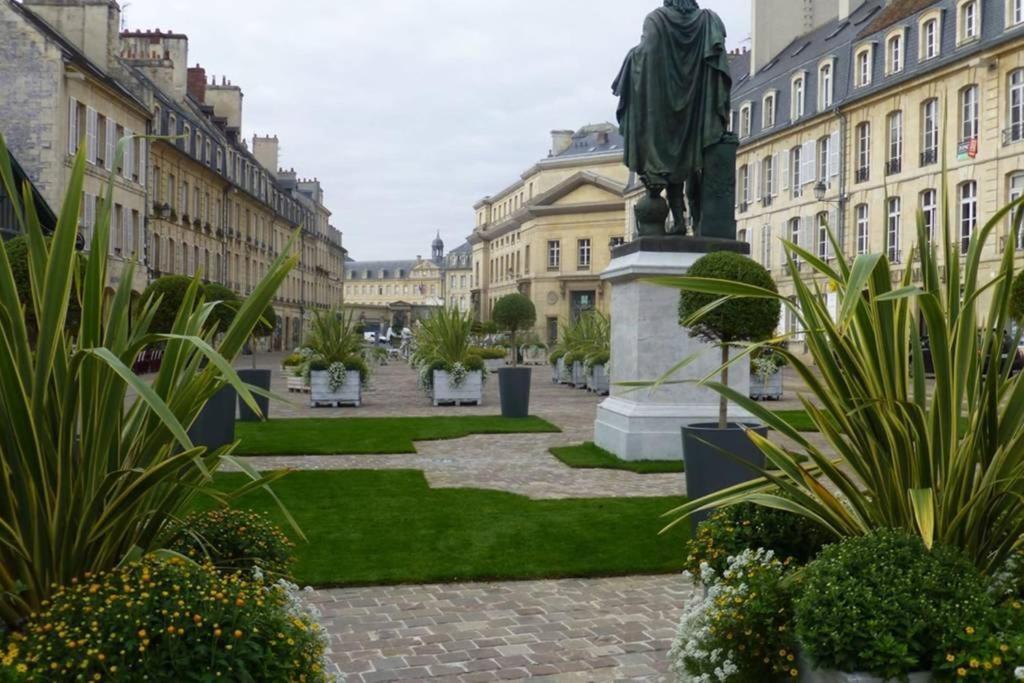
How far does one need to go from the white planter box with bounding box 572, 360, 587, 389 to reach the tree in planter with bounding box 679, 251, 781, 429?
15.7 meters

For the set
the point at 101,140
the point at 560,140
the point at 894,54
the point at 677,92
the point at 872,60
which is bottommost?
the point at 677,92

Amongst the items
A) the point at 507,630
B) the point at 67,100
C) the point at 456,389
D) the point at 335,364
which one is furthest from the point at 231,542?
the point at 67,100

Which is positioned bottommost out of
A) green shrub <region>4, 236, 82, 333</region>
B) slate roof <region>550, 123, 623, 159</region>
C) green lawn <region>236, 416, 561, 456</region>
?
green lawn <region>236, 416, 561, 456</region>

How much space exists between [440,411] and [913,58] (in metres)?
21.5

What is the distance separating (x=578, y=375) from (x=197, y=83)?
31.5 metres

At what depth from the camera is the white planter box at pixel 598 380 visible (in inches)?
809

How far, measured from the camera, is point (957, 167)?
2775 centimetres

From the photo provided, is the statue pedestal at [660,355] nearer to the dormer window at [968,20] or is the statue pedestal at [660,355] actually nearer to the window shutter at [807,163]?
the dormer window at [968,20]

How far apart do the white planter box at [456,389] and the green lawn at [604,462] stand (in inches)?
285

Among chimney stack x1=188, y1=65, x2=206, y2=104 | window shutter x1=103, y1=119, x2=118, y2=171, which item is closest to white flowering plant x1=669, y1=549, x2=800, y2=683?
window shutter x1=103, y1=119, x2=118, y2=171

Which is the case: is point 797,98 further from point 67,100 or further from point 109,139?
point 67,100

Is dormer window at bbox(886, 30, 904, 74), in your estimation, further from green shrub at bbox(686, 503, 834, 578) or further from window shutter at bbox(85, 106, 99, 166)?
green shrub at bbox(686, 503, 834, 578)

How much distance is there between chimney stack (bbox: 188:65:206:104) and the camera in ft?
148

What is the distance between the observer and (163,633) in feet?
8.09
